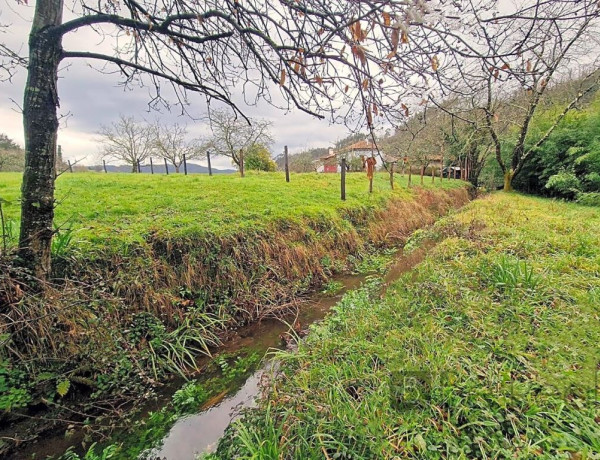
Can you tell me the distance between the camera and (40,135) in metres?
2.71

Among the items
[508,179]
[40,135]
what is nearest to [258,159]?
[508,179]

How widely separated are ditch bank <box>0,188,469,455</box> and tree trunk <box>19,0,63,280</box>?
44cm

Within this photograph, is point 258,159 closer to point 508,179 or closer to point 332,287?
point 508,179

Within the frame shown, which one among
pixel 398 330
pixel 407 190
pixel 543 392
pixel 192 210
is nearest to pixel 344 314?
pixel 398 330

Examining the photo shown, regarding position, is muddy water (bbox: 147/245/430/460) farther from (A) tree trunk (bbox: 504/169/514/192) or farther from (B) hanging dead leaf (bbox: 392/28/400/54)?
(A) tree trunk (bbox: 504/169/514/192)

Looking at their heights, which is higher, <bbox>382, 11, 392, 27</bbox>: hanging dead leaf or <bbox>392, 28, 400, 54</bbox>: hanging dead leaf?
<bbox>382, 11, 392, 27</bbox>: hanging dead leaf

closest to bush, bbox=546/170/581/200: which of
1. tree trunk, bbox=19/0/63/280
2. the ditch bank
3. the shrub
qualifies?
the shrub

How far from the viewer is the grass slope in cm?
170

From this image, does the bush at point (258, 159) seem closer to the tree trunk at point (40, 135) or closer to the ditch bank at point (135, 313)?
the ditch bank at point (135, 313)

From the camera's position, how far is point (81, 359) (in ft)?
9.84

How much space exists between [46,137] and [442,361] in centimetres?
425

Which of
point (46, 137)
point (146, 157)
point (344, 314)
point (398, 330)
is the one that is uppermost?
point (146, 157)

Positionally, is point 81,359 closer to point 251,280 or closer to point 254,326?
point 254,326

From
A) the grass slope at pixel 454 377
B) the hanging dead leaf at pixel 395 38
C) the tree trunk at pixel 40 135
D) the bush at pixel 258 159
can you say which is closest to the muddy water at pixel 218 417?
the grass slope at pixel 454 377
